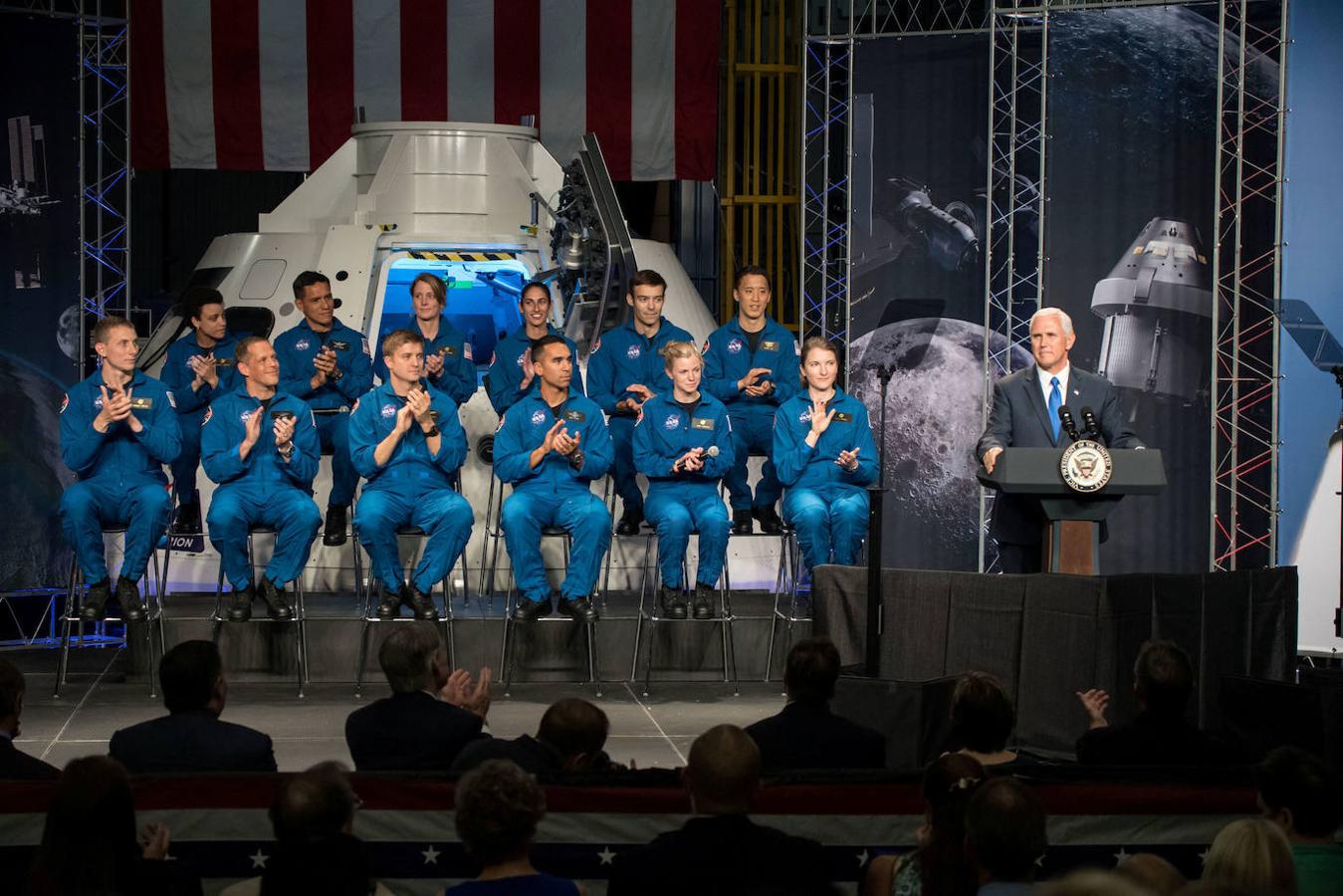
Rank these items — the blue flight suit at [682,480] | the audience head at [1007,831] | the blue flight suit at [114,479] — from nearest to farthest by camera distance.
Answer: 1. the audience head at [1007,831]
2. the blue flight suit at [114,479]
3. the blue flight suit at [682,480]

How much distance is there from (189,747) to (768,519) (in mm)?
5160

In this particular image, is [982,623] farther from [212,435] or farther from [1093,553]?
[212,435]

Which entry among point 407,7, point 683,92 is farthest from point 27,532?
point 683,92

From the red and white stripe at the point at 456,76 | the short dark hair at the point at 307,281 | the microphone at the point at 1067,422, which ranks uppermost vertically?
the red and white stripe at the point at 456,76

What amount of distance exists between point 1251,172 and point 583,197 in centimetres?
414

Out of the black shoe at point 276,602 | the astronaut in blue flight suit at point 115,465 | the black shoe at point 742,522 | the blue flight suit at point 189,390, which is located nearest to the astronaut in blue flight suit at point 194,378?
the blue flight suit at point 189,390

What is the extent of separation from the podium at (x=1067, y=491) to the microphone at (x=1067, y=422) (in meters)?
0.07

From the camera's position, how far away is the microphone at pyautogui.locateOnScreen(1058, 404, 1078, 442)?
266 inches

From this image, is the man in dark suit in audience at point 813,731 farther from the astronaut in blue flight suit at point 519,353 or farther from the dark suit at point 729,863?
the astronaut in blue flight suit at point 519,353

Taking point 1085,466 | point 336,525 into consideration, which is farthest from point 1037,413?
point 336,525

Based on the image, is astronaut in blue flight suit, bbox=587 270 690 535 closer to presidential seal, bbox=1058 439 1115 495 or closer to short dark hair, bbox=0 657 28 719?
presidential seal, bbox=1058 439 1115 495

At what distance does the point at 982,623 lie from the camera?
6512 mm

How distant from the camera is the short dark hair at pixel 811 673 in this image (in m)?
4.84

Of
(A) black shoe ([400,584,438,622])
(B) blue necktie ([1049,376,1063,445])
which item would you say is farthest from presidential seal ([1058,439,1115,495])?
(A) black shoe ([400,584,438,622])
